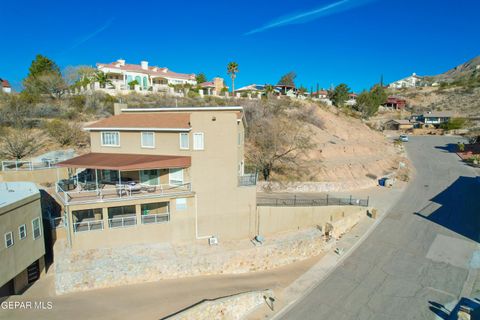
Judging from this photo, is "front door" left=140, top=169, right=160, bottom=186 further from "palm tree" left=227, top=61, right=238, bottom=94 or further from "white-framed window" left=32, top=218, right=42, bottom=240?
"palm tree" left=227, top=61, right=238, bottom=94

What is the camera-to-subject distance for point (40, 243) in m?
17.8

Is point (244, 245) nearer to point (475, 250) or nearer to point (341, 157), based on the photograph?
point (475, 250)

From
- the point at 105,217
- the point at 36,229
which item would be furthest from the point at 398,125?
the point at 36,229

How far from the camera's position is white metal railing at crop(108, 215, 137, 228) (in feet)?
63.7

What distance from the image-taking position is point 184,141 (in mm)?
21500

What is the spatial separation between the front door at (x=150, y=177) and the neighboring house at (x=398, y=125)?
7486cm

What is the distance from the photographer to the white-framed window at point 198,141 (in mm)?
21172

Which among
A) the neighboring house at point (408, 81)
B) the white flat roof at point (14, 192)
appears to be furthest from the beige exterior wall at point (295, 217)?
the neighboring house at point (408, 81)

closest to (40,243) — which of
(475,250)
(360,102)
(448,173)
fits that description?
(475,250)

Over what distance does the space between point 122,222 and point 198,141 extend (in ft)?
25.6

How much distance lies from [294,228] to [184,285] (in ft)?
35.1

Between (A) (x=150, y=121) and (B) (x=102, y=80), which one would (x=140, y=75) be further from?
(A) (x=150, y=121)

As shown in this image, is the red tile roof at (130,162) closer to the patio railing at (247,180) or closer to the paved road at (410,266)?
the patio railing at (247,180)

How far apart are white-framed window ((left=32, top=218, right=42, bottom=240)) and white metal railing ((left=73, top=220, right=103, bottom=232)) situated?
1.92 m
